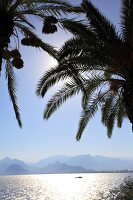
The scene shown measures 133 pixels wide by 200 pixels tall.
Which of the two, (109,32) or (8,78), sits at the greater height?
(109,32)

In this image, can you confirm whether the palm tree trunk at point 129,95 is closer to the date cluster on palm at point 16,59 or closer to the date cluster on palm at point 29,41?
the date cluster on palm at point 29,41

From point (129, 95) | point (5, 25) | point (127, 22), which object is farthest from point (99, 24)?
point (5, 25)

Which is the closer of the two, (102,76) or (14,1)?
(14,1)

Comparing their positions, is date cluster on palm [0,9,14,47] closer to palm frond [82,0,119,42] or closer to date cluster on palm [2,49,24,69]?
date cluster on palm [2,49,24,69]

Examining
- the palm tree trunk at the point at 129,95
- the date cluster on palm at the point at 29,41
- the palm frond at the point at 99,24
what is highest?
the palm frond at the point at 99,24

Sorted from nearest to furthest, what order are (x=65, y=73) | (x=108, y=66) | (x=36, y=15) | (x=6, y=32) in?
1. (x=6, y=32)
2. (x=36, y=15)
3. (x=108, y=66)
4. (x=65, y=73)

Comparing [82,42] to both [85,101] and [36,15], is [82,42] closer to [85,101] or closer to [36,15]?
[36,15]

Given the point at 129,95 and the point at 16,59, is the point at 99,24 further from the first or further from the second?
the point at 16,59

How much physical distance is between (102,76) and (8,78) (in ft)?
15.1

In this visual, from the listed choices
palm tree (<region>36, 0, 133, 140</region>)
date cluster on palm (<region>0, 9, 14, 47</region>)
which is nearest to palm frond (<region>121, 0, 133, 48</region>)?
palm tree (<region>36, 0, 133, 140</region>)

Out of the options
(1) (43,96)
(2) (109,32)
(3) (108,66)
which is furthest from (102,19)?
(1) (43,96)

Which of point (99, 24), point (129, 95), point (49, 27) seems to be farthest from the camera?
point (129, 95)

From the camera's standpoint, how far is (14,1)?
44.7 feet

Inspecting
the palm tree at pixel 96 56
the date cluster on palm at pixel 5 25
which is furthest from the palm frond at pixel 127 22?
the date cluster on palm at pixel 5 25
